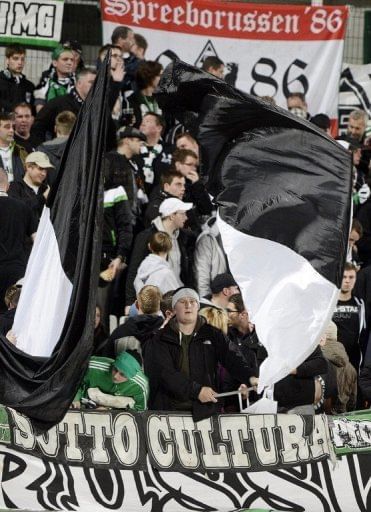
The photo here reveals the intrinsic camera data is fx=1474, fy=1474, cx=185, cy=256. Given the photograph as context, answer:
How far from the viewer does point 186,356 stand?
10.9 m

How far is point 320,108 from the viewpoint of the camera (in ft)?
58.1

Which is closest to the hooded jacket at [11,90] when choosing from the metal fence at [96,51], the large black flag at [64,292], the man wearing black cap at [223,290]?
the metal fence at [96,51]

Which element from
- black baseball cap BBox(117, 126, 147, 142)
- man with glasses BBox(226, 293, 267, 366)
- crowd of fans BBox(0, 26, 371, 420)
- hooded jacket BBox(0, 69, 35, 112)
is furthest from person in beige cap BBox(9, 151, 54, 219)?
hooded jacket BBox(0, 69, 35, 112)

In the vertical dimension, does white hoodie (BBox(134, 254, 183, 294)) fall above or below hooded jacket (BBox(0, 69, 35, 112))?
below

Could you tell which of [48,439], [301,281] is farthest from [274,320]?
[48,439]

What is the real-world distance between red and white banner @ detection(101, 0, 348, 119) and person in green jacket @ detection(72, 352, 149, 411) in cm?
708

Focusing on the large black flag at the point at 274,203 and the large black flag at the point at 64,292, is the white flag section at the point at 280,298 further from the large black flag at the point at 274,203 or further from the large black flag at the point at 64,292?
the large black flag at the point at 64,292

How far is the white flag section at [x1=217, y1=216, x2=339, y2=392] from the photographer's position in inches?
396

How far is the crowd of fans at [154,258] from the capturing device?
1084 centimetres

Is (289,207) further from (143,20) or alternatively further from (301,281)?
(143,20)

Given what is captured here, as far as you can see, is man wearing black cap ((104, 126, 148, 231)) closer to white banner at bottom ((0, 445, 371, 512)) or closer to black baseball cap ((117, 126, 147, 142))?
black baseball cap ((117, 126, 147, 142))

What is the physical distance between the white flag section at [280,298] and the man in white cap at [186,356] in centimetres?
70

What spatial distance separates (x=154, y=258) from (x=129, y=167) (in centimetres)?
121

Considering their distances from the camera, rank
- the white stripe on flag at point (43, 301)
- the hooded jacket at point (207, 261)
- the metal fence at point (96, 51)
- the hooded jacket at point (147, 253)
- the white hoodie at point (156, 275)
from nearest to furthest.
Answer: the white stripe on flag at point (43, 301) → the white hoodie at point (156, 275) → the hooded jacket at point (147, 253) → the hooded jacket at point (207, 261) → the metal fence at point (96, 51)
